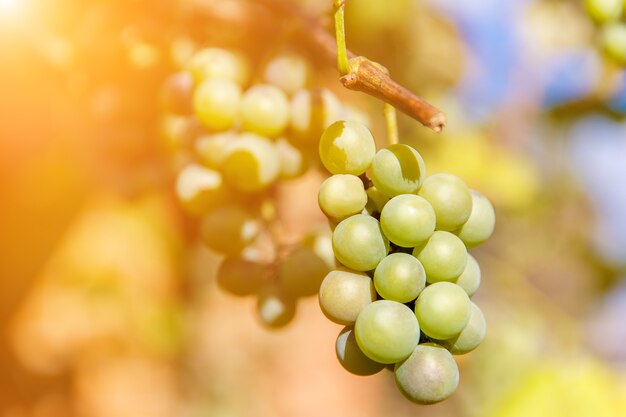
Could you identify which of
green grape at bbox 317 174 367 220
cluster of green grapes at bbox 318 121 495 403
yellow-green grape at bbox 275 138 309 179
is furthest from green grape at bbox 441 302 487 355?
yellow-green grape at bbox 275 138 309 179

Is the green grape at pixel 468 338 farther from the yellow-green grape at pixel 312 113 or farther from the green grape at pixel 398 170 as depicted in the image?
the yellow-green grape at pixel 312 113

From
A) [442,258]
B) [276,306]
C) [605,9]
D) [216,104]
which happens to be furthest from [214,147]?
[605,9]

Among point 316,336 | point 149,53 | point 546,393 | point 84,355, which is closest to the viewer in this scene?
point 149,53

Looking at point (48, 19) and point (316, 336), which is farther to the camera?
point (316, 336)

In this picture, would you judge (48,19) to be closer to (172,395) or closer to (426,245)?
(426,245)

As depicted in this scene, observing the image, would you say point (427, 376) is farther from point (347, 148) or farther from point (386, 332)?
point (347, 148)

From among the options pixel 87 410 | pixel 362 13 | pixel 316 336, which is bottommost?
pixel 87 410

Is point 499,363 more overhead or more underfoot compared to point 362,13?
more underfoot

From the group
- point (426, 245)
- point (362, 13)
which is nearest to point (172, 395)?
point (362, 13)
